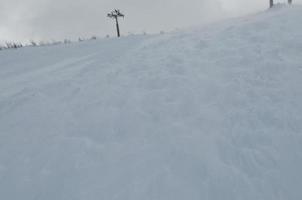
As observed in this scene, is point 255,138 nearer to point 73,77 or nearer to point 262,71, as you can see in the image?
point 262,71

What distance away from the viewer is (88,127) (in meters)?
7.38

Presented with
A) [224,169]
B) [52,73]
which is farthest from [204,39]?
[224,169]

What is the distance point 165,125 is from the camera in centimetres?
712

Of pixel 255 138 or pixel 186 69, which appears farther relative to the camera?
pixel 186 69

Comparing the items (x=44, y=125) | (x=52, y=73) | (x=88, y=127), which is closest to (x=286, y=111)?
(x=88, y=127)

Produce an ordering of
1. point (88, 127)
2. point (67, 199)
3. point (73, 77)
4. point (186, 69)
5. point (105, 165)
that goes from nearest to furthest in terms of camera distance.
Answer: point (67, 199) < point (105, 165) < point (88, 127) < point (186, 69) < point (73, 77)

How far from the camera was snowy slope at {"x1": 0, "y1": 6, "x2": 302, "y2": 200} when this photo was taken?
5.83m

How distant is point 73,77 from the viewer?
1001 cm

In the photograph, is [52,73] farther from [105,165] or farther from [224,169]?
[224,169]

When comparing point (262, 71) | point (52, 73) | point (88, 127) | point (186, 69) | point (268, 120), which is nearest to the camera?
point (268, 120)

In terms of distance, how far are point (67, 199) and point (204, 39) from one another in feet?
23.3

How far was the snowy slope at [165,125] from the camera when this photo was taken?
5.83 metres

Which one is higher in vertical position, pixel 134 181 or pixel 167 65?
pixel 167 65

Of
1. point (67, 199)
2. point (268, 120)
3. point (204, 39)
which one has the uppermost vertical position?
point (204, 39)
